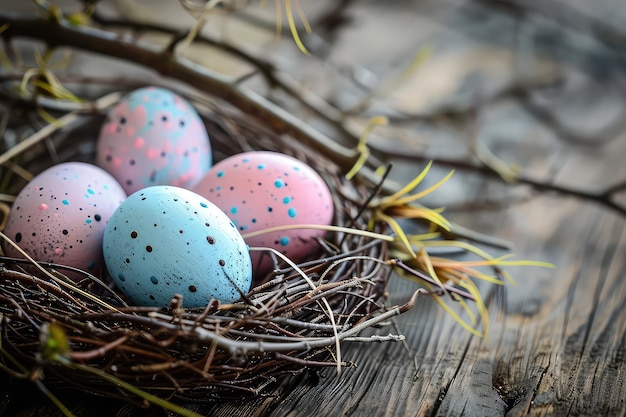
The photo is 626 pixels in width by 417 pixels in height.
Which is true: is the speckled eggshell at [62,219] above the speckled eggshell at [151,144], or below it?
below

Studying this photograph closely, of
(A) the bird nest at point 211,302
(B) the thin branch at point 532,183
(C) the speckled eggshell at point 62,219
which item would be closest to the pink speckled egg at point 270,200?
(A) the bird nest at point 211,302

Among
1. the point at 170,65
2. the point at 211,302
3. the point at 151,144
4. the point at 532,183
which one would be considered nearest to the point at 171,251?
the point at 211,302

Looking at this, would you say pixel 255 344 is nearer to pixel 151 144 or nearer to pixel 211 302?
pixel 211 302

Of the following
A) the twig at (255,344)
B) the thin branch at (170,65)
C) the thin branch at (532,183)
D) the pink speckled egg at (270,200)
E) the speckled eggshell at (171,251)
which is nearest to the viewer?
the twig at (255,344)

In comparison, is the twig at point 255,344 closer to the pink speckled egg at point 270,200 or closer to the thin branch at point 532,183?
the pink speckled egg at point 270,200

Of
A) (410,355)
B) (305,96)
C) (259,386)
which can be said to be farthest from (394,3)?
(259,386)

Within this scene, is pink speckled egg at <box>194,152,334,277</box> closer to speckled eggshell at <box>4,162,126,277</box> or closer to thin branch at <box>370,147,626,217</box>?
speckled eggshell at <box>4,162,126,277</box>

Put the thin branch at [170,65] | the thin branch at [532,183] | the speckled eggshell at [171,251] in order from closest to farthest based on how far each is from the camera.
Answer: the speckled eggshell at [171,251], the thin branch at [170,65], the thin branch at [532,183]
